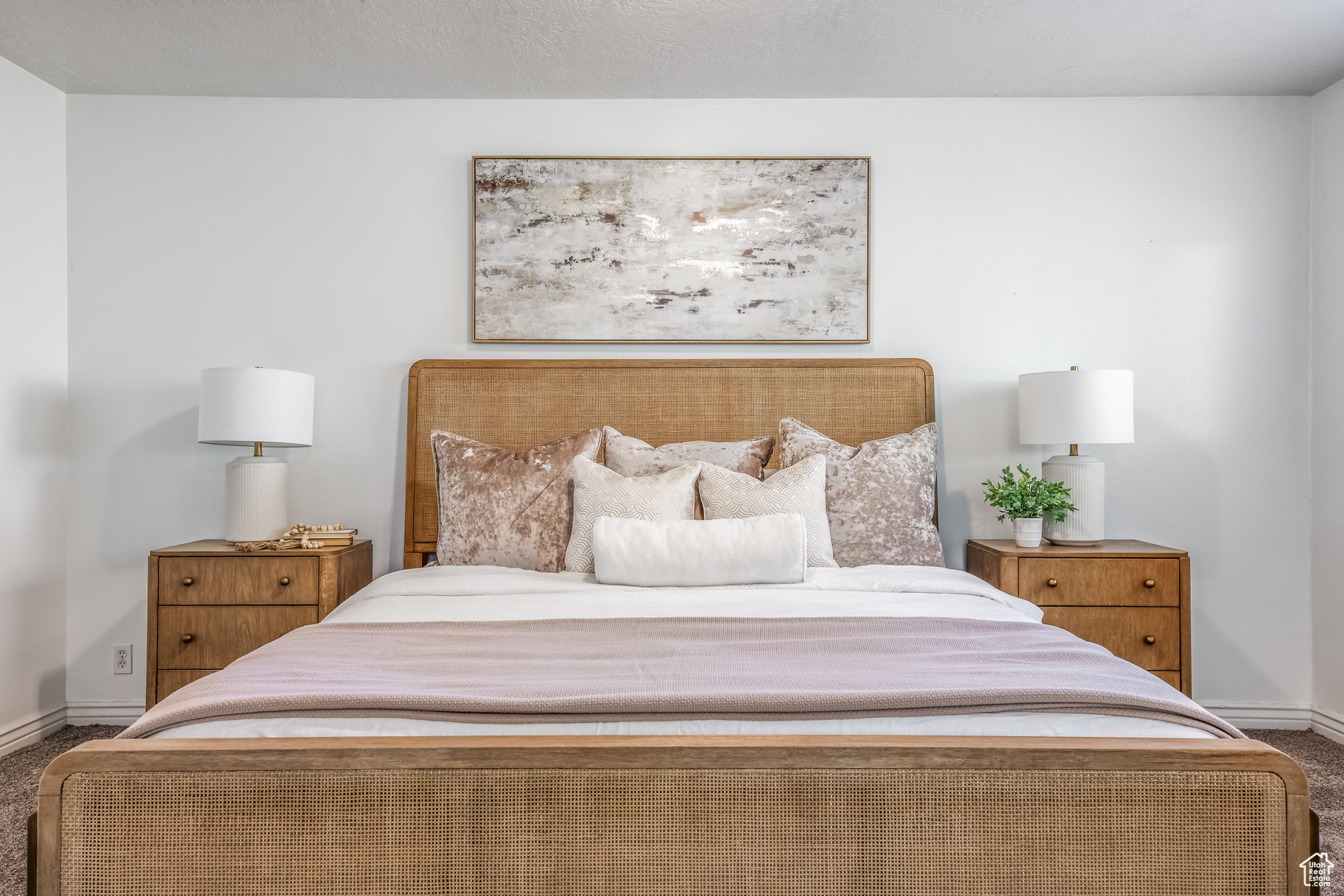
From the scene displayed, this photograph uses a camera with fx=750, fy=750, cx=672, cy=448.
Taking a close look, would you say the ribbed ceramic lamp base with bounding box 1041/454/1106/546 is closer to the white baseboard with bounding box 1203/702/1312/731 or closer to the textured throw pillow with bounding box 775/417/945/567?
the textured throw pillow with bounding box 775/417/945/567

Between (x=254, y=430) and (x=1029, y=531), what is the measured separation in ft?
8.84

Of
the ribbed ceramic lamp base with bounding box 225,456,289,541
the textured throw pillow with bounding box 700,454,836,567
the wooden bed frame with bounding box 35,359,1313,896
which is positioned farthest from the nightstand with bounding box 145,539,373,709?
the wooden bed frame with bounding box 35,359,1313,896

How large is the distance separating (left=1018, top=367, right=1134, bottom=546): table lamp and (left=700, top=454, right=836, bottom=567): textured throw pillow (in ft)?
3.04

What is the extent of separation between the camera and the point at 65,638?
2883 millimetres

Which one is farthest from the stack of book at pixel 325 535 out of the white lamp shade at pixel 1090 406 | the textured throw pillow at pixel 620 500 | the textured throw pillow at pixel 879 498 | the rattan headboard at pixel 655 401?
the white lamp shade at pixel 1090 406

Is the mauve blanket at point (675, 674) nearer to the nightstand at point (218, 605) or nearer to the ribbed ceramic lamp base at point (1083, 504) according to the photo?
the nightstand at point (218, 605)

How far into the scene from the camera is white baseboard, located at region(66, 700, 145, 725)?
2.86 metres

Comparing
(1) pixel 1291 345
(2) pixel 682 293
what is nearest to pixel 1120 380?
(1) pixel 1291 345

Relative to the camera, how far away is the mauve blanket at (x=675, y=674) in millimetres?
1174

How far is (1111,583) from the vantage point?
249 cm

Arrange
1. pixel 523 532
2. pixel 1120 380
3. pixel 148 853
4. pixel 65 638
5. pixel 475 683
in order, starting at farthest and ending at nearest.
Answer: pixel 65 638 < pixel 1120 380 < pixel 523 532 < pixel 475 683 < pixel 148 853

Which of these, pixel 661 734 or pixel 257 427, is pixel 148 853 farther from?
pixel 257 427

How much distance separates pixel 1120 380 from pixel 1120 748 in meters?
1.93

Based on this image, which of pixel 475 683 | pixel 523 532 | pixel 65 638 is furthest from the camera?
pixel 65 638
